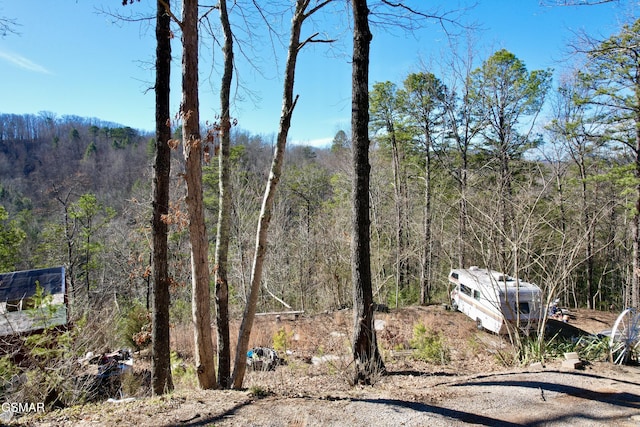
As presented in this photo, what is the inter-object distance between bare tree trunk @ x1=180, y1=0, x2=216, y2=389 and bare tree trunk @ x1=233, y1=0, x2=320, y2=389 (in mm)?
591

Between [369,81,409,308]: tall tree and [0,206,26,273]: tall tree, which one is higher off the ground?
[369,81,409,308]: tall tree

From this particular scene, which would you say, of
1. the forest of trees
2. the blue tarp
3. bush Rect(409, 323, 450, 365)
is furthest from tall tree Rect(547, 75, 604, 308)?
the blue tarp

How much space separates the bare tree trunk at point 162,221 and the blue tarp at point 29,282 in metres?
8.92

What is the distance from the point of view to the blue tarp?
11867mm

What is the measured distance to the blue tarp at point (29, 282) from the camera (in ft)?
38.9

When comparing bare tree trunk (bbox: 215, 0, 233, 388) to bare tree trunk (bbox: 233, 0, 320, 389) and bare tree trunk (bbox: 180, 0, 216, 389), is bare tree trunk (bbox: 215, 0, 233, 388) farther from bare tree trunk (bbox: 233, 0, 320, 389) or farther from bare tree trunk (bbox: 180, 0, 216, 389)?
bare tree trunk (bbox: 180, 0, 216, 389)

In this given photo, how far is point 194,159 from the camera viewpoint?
429 centimetres

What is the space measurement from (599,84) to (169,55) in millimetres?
13542

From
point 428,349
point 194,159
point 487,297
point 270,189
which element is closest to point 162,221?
point 194,159

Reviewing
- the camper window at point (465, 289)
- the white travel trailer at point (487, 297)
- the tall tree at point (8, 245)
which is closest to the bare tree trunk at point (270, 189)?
the white travel trailer at point (487, 297)

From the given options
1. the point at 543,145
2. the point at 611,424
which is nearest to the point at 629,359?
the point at 611,424

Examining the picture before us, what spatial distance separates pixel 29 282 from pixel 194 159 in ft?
40.5

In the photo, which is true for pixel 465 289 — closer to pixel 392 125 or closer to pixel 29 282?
pixel 392 125

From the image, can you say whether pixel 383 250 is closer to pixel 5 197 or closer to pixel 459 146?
pixel 459 146
